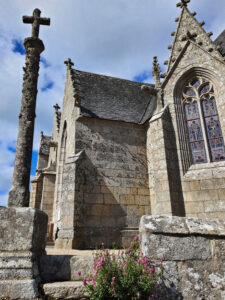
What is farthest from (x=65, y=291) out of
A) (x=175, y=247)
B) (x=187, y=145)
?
(x=187, y=145)

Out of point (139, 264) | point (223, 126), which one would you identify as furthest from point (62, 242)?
point (223, 126)

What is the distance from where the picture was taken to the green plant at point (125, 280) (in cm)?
224

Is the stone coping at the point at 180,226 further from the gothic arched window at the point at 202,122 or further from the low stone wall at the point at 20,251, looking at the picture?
the gothic arched window at the point at 202,122

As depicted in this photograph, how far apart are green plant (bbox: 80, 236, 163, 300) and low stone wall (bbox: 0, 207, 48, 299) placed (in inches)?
25.7

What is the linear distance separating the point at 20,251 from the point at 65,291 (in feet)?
2.26

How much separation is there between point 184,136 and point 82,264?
19.8 ft

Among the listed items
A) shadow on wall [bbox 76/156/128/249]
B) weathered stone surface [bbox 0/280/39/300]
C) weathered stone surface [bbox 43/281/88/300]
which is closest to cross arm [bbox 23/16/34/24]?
shadow on wall [bbox 76/156/128/249]

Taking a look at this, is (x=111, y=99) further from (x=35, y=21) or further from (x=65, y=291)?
(x=65, y=291)

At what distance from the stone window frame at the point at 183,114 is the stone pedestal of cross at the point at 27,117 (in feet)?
16.6

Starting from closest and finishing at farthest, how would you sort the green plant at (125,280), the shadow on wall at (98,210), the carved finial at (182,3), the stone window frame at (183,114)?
the green plant at (125,280), the shadow on wall at (98,210), the stone window frame at (183,114), the carved finial at (182,3)

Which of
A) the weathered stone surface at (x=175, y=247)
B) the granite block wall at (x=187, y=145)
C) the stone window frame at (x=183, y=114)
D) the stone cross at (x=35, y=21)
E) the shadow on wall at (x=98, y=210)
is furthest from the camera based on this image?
the stone window frame at (x=183, y=114)

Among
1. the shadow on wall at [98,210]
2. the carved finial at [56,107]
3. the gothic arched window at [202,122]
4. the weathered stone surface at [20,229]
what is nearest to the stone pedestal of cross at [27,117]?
the weathered stone surface at [20,229]

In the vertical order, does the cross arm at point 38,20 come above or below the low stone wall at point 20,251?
above

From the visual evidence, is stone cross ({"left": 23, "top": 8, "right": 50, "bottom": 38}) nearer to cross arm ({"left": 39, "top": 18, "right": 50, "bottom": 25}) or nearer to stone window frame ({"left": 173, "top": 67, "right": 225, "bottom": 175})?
cross arm ({"left": 39, "top": 18, "right": 50, "bottom": 25})
